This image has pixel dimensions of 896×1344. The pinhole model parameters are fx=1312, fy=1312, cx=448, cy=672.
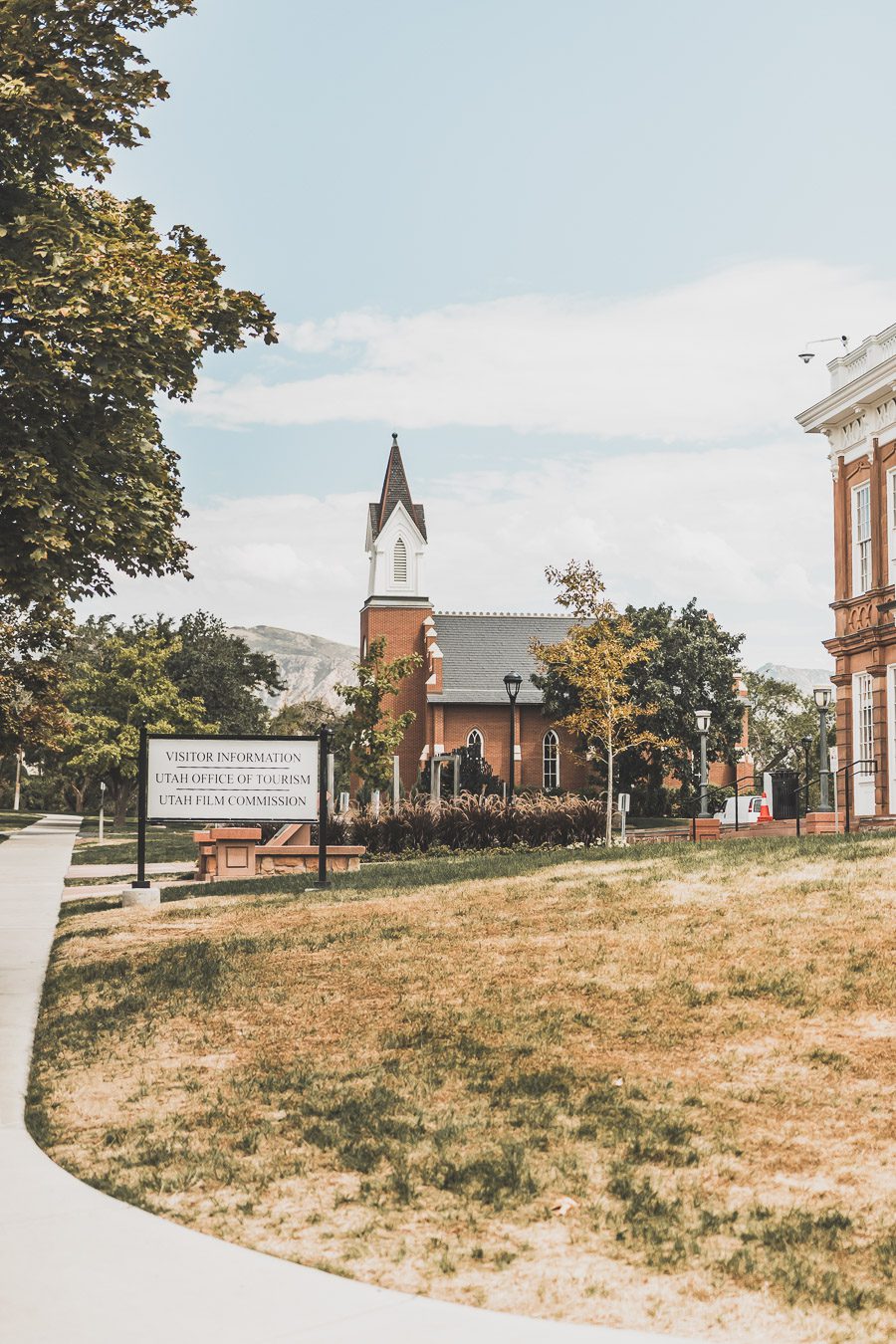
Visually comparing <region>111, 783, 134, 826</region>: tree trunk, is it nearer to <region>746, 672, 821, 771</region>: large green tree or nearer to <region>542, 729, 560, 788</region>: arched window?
<region>542, 729, 560, 788</region>: arched window

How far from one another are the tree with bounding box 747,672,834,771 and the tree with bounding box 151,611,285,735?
31.9m

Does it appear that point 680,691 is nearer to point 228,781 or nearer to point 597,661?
point 597,661

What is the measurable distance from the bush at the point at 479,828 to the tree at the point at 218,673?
4418 centimetres

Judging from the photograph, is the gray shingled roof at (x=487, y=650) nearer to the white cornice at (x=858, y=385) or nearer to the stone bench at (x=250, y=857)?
the white cornice at (x=858, y=385)

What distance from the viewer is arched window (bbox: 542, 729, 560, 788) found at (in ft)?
219

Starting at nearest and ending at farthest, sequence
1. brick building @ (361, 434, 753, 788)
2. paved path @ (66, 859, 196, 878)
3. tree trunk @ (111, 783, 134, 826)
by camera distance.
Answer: paved path @ (66, 859, 196, 878), tree trunk @ (111, 783, 134, 826), brick building @ (361, 434, 753, 788)

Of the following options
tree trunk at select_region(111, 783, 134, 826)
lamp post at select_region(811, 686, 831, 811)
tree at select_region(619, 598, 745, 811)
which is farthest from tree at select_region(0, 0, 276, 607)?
tree trunk at select_region(111, 783, 134, 826)

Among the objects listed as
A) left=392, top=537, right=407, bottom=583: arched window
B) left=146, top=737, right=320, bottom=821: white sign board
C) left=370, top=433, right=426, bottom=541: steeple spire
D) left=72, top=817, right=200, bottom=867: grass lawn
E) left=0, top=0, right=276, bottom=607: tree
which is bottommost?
left=72, top=817, right=200, bottom=867: grass lawn

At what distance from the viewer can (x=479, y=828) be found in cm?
2314

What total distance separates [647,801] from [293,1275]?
5568 cm

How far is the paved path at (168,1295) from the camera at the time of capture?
423cm

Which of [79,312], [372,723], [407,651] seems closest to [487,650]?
[407,651]

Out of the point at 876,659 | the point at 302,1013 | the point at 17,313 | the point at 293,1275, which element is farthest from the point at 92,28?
the point at 876,659

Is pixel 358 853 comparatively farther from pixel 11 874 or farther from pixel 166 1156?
pixel 166 1156
